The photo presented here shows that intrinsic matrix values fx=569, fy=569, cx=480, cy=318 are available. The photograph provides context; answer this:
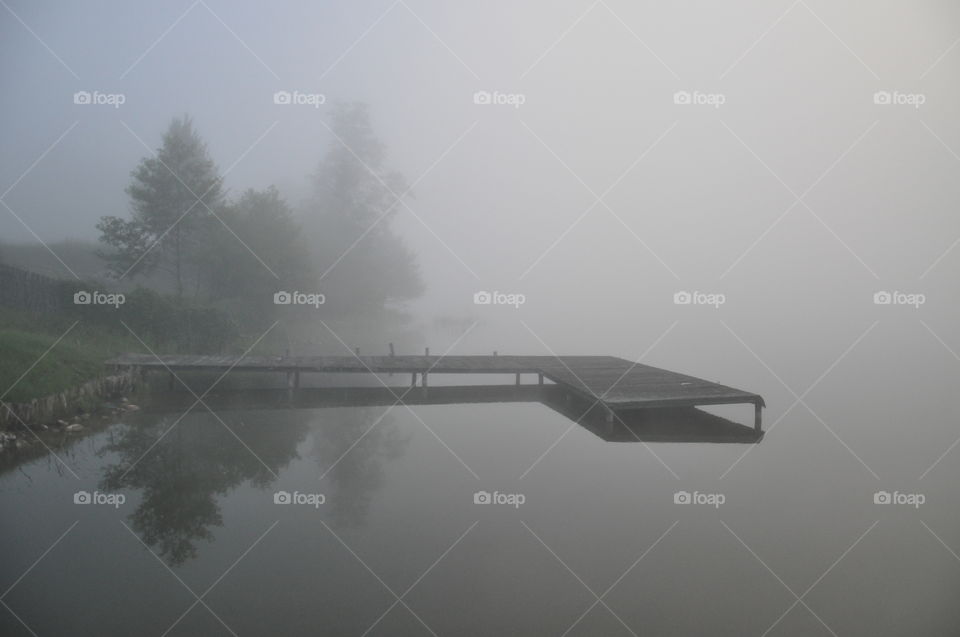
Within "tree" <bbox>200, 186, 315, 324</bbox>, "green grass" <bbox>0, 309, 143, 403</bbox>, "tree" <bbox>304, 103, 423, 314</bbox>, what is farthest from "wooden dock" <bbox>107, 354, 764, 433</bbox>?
"tree" <bbox>304, 103, 423, 314</bbox>

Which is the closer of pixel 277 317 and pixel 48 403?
pixel 48 403

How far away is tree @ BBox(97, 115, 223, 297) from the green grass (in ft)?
2.46

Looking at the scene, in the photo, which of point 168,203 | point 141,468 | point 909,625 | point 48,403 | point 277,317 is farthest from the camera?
point 277,317

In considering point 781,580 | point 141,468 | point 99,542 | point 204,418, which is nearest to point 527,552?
point 781,580

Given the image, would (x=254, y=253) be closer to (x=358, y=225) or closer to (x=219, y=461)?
(x=358, y=225)

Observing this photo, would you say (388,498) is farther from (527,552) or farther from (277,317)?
(277,317)

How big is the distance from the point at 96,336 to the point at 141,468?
1.99 m

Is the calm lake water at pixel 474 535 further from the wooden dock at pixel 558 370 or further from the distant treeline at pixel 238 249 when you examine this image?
the distant treeline at pixel 238 249

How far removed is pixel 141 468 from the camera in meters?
4.37

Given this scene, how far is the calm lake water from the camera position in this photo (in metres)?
2.69

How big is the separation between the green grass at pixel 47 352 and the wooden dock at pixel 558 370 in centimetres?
25

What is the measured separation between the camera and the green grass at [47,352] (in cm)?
459

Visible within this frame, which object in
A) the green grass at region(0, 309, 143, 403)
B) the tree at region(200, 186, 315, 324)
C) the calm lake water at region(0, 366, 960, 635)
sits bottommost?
the calm lake water at region(0, 366, 960, 635)

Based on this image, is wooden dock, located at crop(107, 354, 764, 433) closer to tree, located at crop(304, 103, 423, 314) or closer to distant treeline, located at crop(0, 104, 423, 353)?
distant treeline, located at crop(0, 104, 423, 353)
